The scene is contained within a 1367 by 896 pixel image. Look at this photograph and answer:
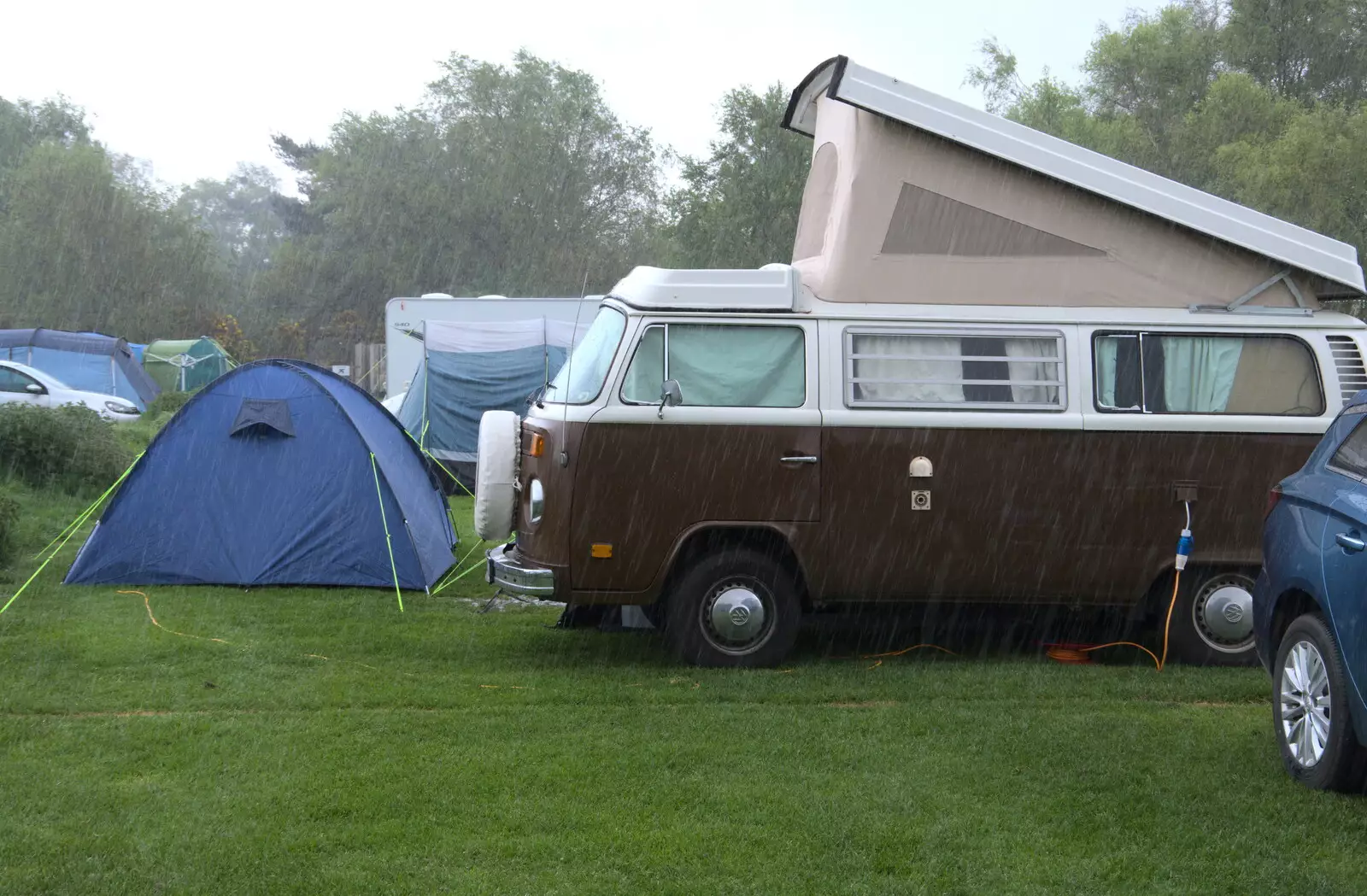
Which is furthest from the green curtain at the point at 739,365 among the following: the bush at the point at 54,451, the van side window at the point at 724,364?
the bush at the point at 54,451

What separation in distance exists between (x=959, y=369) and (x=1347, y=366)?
7.71 ft

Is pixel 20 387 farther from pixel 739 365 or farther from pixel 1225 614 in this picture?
pixel 1225 614

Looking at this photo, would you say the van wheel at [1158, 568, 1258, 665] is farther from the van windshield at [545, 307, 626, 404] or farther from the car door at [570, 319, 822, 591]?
the van windshield at [545, 307, 626, 404]

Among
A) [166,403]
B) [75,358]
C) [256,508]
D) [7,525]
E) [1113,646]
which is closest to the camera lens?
[1113,646]

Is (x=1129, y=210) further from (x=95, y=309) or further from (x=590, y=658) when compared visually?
(x=95, y=309)

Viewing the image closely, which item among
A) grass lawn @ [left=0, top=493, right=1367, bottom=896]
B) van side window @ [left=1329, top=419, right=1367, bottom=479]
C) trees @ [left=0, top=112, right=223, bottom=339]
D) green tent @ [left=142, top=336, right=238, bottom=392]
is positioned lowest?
grass lawn @ [left=0, top=493, right=1367, bottom=896]

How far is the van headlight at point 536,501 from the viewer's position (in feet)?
25.5

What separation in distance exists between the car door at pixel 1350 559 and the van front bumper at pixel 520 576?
408 cm

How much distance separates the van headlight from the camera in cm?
779

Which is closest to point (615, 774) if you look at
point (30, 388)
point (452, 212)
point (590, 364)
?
point (590, 364)

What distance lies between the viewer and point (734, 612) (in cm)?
777

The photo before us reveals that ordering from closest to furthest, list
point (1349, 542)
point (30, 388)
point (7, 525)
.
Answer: point (1349, 542)
point (7, 525)
point (30, 388)

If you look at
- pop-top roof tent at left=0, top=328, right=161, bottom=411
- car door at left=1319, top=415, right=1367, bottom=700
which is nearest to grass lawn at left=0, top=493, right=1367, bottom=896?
car door at left=1319, top=415, right=1367, bottom=700

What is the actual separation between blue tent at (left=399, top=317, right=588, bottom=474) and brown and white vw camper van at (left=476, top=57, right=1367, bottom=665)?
29.4 feet
